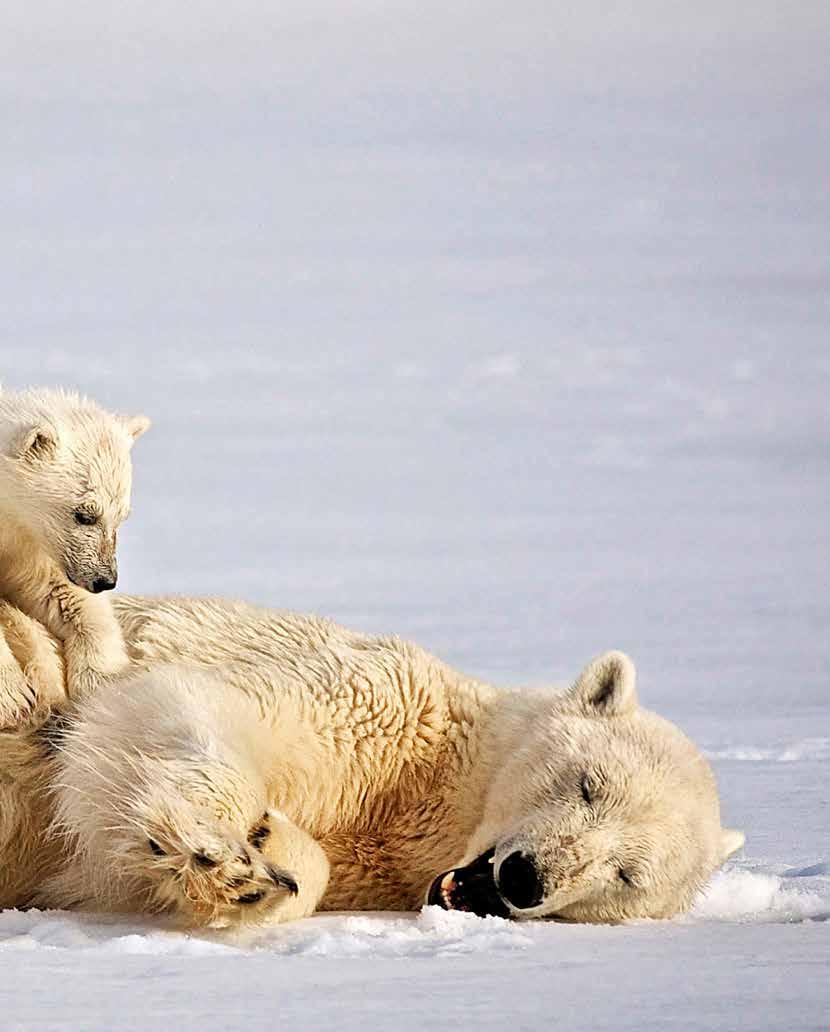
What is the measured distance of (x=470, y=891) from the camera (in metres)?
3.97

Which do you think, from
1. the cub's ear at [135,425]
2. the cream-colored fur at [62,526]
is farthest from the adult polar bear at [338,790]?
the cub's ear at [135,425]

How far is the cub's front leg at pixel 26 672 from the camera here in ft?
13.8

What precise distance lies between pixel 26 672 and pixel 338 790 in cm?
89

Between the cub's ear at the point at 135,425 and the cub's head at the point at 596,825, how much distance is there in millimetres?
1727

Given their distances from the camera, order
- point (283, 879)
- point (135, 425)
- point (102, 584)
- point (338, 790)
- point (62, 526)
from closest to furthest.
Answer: point (283, 879), point (338, 790), point (102, 584), point (62, 526), point (135, 425)

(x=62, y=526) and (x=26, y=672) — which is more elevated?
(x=62, y=526)

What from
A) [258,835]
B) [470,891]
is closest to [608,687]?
[470,891]

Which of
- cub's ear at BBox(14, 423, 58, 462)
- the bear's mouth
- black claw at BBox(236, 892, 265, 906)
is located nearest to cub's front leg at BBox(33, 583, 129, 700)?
cub's ear at BBox(14, 423, 58, 462)

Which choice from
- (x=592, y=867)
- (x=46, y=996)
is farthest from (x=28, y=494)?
(x=46, y=996)

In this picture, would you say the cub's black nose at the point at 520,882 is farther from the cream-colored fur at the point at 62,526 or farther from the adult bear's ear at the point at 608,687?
the cream-colored fur at the point at 62,526

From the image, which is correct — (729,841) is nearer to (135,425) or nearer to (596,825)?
(596,825)

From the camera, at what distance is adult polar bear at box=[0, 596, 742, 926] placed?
3.75 meters

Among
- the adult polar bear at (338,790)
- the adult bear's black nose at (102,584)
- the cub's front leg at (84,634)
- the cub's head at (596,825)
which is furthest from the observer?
the adult bear's black nose at (102,584)

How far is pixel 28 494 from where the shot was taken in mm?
4785
